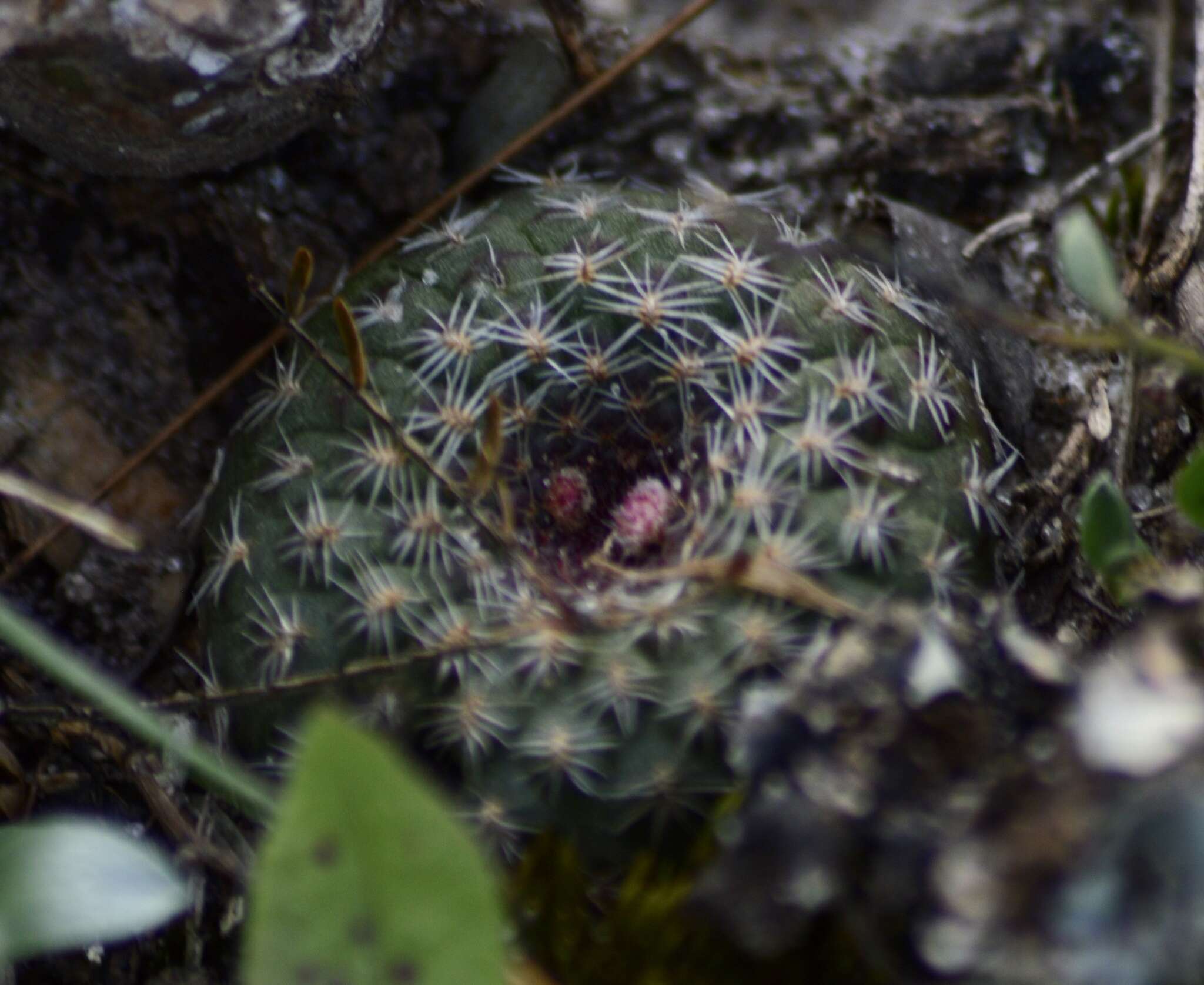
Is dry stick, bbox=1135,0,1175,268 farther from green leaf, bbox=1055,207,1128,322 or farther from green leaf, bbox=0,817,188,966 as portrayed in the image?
green leaf, bbox=0,817,188,966

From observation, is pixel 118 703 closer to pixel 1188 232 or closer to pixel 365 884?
pixel 365 884

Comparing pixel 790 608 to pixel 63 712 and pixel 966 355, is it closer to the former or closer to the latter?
pixel 966 355

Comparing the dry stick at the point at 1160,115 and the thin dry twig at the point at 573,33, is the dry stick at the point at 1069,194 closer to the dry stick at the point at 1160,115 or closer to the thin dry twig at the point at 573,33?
the dry stick at the point at 1160,115

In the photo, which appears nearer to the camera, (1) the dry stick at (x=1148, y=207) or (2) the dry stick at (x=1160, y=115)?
(1) the dry stick at (x=1148, y=207)

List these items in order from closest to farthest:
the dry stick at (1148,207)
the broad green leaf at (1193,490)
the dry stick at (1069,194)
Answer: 1. the broad green leaf at (1193,490)
2. the dry stick at (1148,207)
3. the dry stick at (1069,194)

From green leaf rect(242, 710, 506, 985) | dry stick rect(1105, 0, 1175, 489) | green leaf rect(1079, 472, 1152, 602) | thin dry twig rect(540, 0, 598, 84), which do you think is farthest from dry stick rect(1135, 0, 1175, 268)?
green leaf rect(242, 710, 506, 985)

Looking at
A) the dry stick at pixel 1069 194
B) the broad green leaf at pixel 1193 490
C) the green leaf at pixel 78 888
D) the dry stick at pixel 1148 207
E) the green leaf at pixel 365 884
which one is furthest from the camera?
the dry stick at pixel 1069 194

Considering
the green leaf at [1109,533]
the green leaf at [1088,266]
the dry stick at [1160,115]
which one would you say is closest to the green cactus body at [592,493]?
the green leaf at [1109,533]
